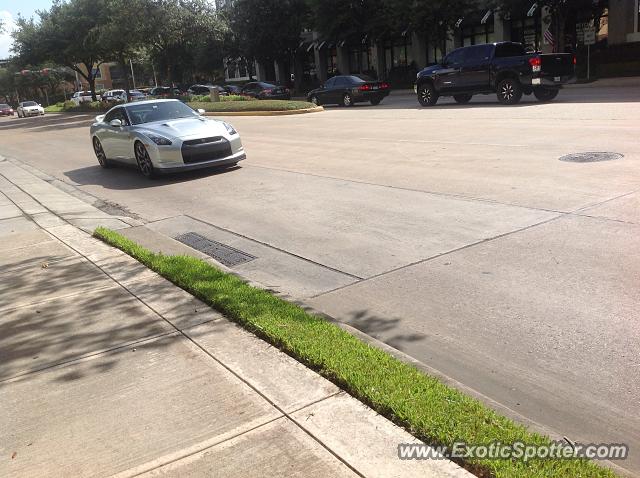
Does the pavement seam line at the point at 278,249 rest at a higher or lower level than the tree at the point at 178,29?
lower

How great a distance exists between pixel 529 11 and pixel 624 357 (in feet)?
106

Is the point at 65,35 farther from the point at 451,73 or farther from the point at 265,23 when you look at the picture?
the point at 451,73

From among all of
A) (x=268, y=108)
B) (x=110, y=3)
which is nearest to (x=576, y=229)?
(x=268, y=108)

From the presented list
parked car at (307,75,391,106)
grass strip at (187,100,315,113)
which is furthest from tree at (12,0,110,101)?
parked car at (307,75,391,106)

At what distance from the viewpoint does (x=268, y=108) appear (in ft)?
95.6

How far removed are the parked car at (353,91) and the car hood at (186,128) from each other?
16.6m

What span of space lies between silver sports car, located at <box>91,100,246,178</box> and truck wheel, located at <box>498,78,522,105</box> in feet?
38.2

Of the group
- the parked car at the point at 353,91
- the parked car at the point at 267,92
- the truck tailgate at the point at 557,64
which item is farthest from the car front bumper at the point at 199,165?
the parked car at the point at 267,92

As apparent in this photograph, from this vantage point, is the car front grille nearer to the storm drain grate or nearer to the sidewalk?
the storm drain grate

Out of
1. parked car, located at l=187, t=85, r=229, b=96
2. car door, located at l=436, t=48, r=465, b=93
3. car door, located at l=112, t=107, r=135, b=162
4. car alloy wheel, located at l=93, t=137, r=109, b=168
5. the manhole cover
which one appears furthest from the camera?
parked car, located at l=187, t=85, r=229, b=96

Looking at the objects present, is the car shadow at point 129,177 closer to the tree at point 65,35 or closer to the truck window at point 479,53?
the truck window at point 479,53

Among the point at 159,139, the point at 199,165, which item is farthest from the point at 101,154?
the point at 199,165

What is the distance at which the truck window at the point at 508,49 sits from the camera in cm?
2048

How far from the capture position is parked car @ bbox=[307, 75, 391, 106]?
27938 millimetres
